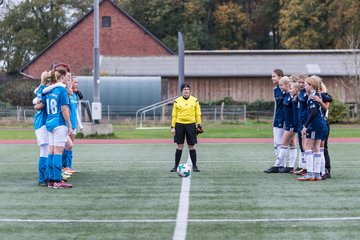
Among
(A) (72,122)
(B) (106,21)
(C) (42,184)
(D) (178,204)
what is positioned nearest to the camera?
(D) (178,204)

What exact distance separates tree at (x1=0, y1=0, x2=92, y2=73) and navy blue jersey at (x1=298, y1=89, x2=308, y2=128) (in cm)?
6206

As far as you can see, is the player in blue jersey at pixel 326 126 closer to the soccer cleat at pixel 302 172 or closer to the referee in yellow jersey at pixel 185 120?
the soccer cleat at pixel 302 172

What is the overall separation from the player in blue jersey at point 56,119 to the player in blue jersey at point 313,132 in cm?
419

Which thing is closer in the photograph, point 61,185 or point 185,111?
point 61,185

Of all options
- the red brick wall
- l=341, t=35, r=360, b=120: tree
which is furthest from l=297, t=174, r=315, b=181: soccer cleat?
the red brick wall

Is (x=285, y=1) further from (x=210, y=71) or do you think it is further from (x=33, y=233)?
(x=33, y=233)

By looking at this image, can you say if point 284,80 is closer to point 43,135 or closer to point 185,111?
point 185,111

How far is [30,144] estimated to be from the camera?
2483 centimetres

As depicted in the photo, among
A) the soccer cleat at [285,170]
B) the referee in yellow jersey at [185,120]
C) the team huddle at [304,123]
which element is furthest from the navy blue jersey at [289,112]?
the referee in yellow jersey at [185,120]

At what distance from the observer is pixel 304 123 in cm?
1320

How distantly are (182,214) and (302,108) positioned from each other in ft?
15.9

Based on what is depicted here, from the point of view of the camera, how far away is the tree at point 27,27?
241ft

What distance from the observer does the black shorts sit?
14.5 m

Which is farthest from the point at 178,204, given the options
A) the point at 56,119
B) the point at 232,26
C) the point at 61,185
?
the point at 232,26
